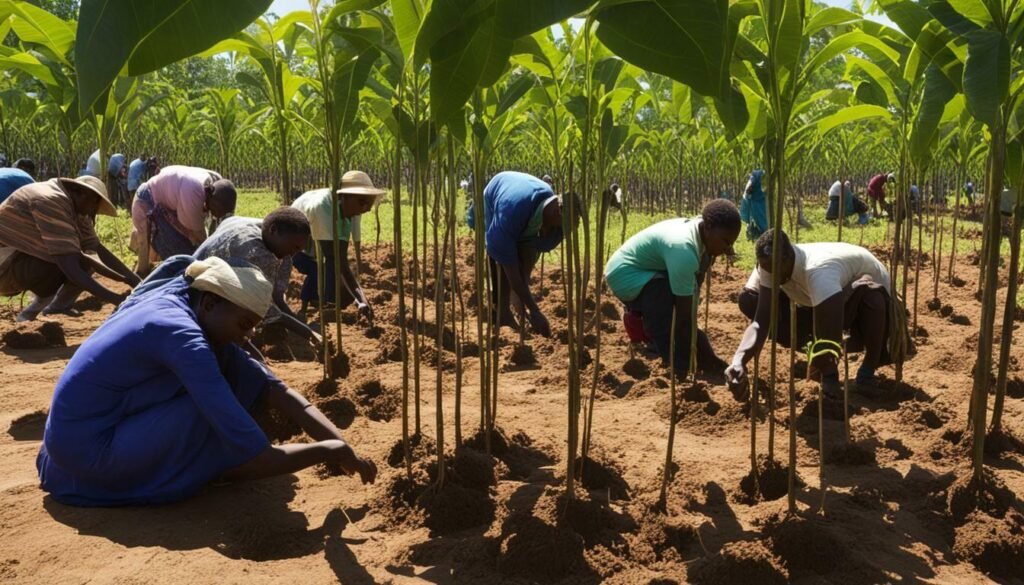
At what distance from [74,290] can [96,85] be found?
5.72 m

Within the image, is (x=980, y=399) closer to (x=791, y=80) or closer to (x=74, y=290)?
(x=791, y=80)

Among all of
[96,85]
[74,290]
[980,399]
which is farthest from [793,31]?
[74,290]

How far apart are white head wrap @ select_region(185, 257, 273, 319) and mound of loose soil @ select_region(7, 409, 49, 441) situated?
1460 mm

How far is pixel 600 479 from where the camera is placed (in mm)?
3170

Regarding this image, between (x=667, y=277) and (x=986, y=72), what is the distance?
8.99ft

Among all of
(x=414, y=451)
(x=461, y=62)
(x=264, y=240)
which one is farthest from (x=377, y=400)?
(x=461, y=62)

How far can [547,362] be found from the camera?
5.45 metres

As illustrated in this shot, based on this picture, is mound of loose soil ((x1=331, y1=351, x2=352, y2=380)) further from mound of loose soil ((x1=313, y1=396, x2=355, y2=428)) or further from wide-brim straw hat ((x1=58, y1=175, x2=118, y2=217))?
wide-brim straw hat ((x1=58, y1=175, x2=118, y2=217))

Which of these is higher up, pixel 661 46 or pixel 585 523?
pixel 661 46

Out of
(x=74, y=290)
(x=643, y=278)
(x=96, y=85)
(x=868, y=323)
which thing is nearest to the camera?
(x=96, y=85)

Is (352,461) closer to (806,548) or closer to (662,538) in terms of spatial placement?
(662,538)

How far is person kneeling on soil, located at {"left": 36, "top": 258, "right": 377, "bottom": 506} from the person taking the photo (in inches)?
105

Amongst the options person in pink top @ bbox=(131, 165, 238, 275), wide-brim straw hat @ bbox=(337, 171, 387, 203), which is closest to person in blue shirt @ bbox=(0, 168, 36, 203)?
person in pink top @ bbox=(131, 165, 238, 275)

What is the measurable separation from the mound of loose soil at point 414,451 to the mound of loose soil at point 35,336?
3145 mm
